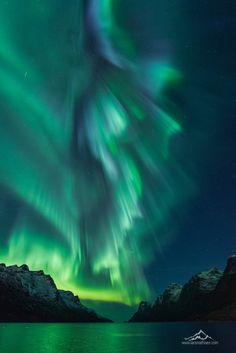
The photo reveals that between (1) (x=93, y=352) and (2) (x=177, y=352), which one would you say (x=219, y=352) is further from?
(1) (x=93, y=352)

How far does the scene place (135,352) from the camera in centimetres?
8056

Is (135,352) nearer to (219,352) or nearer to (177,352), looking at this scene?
(177,352)

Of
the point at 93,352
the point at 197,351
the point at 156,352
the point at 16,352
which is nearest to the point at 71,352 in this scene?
the point at 93,352

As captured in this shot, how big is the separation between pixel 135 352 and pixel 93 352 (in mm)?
9408

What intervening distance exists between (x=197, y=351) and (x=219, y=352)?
4.76 m

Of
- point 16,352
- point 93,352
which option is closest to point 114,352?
point 93,352

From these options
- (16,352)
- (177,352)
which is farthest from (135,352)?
(16,352)

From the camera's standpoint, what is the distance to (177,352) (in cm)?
7544

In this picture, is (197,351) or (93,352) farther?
(93,352)

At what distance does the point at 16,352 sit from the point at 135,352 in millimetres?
26191

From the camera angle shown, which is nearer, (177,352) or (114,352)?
(177,352)

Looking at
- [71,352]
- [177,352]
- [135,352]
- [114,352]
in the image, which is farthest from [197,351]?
[71,352]

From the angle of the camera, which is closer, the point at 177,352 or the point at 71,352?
the point at 177,352

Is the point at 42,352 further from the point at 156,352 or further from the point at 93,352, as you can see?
the point at 156,352
